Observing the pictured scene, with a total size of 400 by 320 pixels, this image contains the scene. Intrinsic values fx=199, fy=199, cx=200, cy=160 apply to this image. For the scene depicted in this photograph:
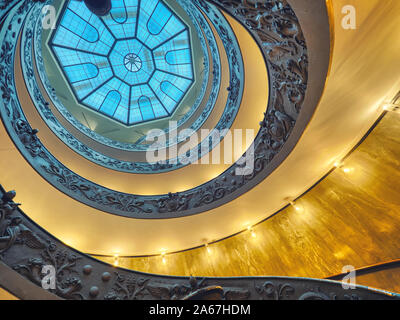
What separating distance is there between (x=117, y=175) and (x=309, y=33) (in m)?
8.39

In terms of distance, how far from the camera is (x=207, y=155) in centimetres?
888

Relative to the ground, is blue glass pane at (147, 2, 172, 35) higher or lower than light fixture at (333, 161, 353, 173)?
higher

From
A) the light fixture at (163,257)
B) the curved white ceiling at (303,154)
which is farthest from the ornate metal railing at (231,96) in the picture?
the light fixture at (163,257)

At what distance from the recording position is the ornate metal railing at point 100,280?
3184 mm

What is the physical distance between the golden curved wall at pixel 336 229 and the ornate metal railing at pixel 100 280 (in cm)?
348

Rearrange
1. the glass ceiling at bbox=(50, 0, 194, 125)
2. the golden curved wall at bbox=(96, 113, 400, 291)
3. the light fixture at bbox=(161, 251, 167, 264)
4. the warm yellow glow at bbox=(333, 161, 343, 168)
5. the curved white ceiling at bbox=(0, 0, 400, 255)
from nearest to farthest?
the curved white ceiling at bbox=(0, 0, 400, 255) → the golden curved wall at bbox=(96, 113, 400, 291) → the warm yellow glow at bbox=(333, 161, 343, 168) → the light fixture at bbox=(161, 251, 167, 264) → the glass ceiling at bbox=(50, 0, 194, 125)

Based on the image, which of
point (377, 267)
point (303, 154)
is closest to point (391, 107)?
point (303, 154)

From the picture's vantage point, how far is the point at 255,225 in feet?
24.6

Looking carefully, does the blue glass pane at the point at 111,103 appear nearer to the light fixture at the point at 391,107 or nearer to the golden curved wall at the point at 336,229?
the golden curved wall at the point at 336,229

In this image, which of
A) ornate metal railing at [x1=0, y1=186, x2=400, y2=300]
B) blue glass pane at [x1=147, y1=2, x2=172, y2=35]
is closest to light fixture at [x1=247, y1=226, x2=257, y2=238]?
ornate metal railing at [x1=0, y1=186, x2=400, y2=300]

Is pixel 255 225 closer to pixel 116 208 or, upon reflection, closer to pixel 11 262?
pixel 116 208

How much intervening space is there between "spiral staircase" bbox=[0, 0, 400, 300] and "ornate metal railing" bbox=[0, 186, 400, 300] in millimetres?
22

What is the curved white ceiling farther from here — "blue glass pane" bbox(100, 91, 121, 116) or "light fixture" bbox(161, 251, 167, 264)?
"blue glass pane" bbox(100, 91, 121, 116)

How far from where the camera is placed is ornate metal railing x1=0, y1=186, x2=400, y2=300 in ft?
Answer: 10.4
